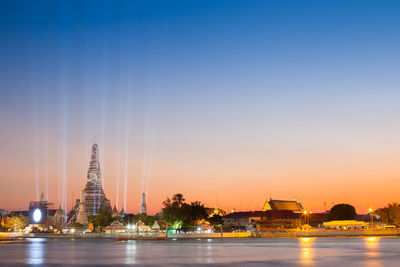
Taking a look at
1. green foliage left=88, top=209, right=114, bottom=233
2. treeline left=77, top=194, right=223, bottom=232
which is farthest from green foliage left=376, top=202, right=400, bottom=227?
green foliage left=88, top=209, right=114, bottom=233

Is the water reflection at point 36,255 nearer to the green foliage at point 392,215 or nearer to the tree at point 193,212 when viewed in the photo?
the tree at point 193,212

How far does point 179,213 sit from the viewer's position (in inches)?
4611

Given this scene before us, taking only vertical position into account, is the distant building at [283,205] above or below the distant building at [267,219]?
above

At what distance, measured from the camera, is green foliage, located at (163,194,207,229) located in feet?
384

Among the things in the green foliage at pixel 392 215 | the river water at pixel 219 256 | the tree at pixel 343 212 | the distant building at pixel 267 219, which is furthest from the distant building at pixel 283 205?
the river water at pixel 219 256

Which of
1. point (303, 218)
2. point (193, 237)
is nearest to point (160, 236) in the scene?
point (193, 237)

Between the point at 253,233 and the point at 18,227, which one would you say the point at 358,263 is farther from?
the point at 18,227

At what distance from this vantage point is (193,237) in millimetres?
87875

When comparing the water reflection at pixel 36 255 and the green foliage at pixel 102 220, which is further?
the green foliage at pixel 102 220

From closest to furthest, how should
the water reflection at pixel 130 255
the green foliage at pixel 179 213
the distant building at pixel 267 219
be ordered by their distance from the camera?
the water reflection at pixel 130 255 → the green foliage at pixel 179 213 → the distant building at pixel 267 219

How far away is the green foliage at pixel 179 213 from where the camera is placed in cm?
11694

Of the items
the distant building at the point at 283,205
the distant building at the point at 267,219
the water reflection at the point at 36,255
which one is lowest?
the distant building at the point at 267,219

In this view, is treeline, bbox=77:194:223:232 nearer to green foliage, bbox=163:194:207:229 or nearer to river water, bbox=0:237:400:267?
green foliage, bbox=163:194:207:229

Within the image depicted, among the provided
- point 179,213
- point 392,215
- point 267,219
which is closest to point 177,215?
point 179,213
